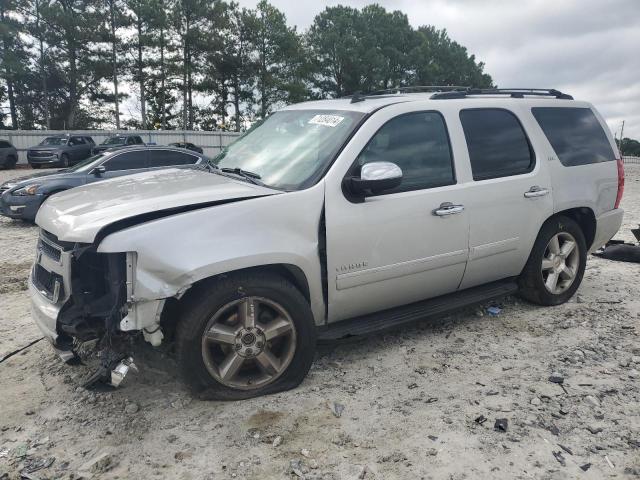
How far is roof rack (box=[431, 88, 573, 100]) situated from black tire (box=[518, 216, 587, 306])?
116 centimetres

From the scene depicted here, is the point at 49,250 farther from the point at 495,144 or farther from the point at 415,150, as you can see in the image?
the point at 495,144

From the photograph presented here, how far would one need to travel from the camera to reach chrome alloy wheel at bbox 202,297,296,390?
3160 millimetres

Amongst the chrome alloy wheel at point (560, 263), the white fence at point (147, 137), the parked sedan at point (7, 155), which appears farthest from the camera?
the white fence at point (147, 137)

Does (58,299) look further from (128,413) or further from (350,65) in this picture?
(350,65)

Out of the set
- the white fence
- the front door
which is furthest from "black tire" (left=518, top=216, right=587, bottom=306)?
the white fence

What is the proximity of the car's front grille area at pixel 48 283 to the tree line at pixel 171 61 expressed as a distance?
126 feet

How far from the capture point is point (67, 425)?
123 inches

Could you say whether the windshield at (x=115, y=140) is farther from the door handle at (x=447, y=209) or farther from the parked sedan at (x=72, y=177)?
the door handle at (x=447, y=209)

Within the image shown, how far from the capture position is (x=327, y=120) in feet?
12.8

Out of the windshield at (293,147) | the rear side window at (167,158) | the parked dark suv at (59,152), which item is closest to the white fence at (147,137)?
the parked dark suv at (59,152)

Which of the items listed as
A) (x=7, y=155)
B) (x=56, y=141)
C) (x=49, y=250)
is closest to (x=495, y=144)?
(x=49, y=250)

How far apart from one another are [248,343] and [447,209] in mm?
1702

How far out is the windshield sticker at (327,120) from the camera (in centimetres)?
380

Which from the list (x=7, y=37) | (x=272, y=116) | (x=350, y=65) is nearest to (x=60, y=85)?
(x=7, y=37)
